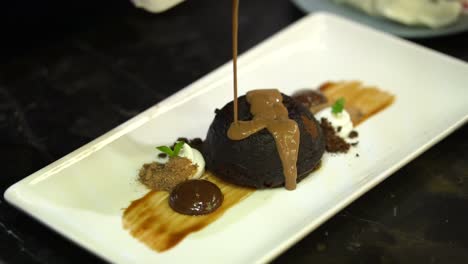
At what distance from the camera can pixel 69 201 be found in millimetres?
1761

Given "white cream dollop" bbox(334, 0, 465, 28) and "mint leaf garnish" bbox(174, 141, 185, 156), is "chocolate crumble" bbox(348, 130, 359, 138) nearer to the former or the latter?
"mint leaf garnish" bbox(174, 141, 185, 156)

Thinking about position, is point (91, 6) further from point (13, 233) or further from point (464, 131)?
point (464, 131)

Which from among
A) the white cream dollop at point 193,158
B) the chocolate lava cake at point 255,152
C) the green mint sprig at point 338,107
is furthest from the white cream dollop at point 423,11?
the white cream dollop at point 193,158

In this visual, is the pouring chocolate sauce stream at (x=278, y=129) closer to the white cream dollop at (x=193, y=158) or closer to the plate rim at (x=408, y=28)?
the white cream dollop at (x=193, y=158)

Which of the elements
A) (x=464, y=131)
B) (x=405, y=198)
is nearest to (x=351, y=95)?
(x=464, y=131)

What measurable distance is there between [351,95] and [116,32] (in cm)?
107

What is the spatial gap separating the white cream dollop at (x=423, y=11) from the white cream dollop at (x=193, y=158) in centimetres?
113

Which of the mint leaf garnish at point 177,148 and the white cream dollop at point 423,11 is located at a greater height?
the mint leaf garnish at point 177,148

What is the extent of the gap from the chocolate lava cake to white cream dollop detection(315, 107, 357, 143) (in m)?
0.14

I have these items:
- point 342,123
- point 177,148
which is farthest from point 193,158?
point 342,123

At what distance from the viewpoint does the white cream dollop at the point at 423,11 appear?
2.62m

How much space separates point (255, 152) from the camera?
1838 mm

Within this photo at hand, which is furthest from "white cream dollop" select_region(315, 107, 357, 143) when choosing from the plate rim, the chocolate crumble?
the plate rim

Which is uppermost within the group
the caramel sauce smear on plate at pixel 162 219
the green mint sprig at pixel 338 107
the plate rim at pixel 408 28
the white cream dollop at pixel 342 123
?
the caramel sauce smear on plate at pixel 162 219
